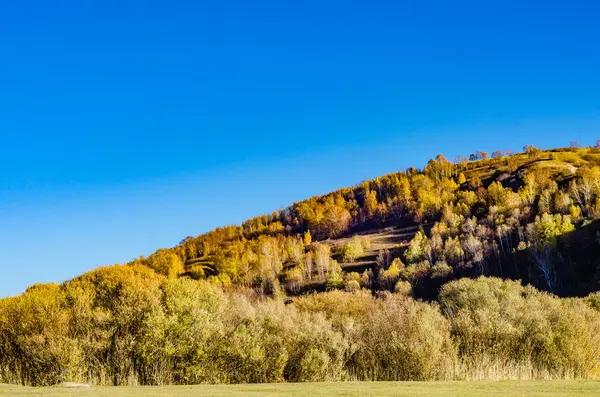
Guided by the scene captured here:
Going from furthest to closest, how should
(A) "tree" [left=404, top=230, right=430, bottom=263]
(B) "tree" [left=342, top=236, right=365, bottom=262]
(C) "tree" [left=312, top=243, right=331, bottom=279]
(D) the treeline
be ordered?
(B) "tree" [left=342, top=236, right=365, bottom=262] < (C) "tree" [left=312, top=243, right=331, bottom=279] < (A) "tree" [left=404, top=230, right=430, bottom=263] < (D) the treeline

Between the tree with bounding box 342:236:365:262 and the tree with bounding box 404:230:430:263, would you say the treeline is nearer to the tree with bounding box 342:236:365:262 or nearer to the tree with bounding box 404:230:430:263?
the tree with bounding box 404:230:430:263

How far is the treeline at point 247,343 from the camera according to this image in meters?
35.1

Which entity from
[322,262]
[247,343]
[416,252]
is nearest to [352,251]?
[322,262]

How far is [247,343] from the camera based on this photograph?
38.2m

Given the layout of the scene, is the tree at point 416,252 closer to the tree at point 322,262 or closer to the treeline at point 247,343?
the tree at point 322,262

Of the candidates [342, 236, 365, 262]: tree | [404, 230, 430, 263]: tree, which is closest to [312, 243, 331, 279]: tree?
[342, 236, 365, 262]: tree

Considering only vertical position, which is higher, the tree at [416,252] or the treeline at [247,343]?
the tree at [416,252]

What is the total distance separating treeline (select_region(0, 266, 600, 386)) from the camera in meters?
35.1

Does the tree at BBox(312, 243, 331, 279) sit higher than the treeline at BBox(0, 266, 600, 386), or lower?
higher

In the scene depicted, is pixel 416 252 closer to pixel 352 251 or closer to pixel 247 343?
pixel 352 251

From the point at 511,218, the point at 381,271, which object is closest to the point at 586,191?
the point at 511,218

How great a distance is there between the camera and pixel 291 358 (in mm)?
39938

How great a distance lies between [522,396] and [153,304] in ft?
90.2

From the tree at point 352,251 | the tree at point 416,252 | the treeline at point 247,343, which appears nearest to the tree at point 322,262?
the tree at point 352,251
